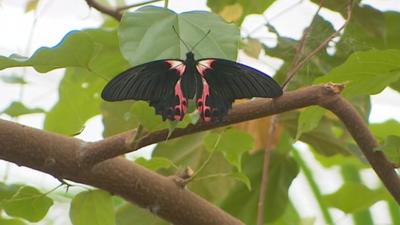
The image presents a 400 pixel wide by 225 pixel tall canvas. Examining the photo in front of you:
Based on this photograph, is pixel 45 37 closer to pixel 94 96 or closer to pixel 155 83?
pixel 94 96

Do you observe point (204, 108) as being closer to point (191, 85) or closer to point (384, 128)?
point (191, 85)

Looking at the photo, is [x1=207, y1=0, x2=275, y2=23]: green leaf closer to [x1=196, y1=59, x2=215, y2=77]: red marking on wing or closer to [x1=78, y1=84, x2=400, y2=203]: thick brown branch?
[x1=78, y1=84, x2=400, y2=203]: thick brown branch

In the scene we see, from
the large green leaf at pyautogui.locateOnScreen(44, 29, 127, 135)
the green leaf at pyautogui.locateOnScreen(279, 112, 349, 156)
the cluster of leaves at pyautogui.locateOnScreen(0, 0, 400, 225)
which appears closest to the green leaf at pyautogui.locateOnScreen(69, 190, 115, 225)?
the cluster of leaves at pyautogui.locateOnScreen(0, 0, 400, 225)

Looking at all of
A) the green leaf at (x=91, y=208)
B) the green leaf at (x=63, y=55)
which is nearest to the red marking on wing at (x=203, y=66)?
the green leaf at (x=63, y=55)

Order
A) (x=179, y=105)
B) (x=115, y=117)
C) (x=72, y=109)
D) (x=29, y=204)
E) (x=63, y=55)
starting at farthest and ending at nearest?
1. (x=115, y=117)
2. (x=72, y=109)
3. (x=29, y=204)
4. (x=63, y=55)
5. (x=179, y=105)

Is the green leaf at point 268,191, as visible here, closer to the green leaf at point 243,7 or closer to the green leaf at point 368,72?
the green leaf at point 243,7

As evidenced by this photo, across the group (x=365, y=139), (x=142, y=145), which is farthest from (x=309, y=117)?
(x=142, y=145)
